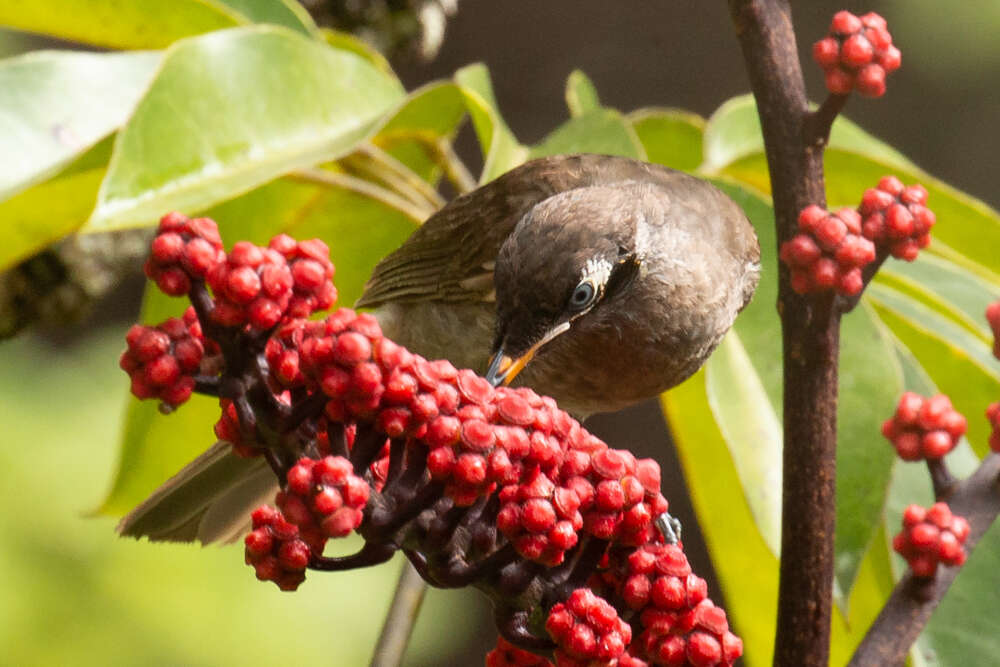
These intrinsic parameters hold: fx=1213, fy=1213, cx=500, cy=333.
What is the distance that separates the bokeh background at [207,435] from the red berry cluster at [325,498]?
4.34ft

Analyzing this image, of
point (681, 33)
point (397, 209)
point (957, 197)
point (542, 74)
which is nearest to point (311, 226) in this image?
point (397, 209)

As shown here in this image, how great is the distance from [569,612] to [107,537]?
2.89m

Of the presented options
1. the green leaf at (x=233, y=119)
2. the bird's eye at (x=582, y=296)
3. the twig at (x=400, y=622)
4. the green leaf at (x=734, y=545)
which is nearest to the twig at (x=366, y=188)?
Answer: the green leaf at (x=233, y=119)

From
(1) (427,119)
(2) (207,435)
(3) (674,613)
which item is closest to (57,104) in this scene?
(1) (427,119)

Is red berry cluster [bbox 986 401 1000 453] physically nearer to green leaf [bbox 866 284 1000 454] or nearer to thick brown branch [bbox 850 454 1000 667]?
thick brown branch [bbox 850 454 1000 667]

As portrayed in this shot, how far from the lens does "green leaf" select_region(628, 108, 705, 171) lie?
106 inches

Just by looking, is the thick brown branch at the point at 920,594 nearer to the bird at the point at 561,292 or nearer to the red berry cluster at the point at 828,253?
the red berry cluster at the point at 828,253

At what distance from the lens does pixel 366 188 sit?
2680 mm

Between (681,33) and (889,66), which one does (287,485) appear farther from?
(681,33)

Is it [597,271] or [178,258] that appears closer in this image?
[178,258]

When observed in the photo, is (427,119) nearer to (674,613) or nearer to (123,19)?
(123,19)

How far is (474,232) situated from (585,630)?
1724mm

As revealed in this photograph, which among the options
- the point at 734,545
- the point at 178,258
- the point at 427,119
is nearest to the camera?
the point at 178,258

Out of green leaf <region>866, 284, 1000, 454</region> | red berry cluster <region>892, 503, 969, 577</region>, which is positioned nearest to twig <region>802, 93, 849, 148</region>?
red berry cluster <region>892, 503, 969, 577</region>
